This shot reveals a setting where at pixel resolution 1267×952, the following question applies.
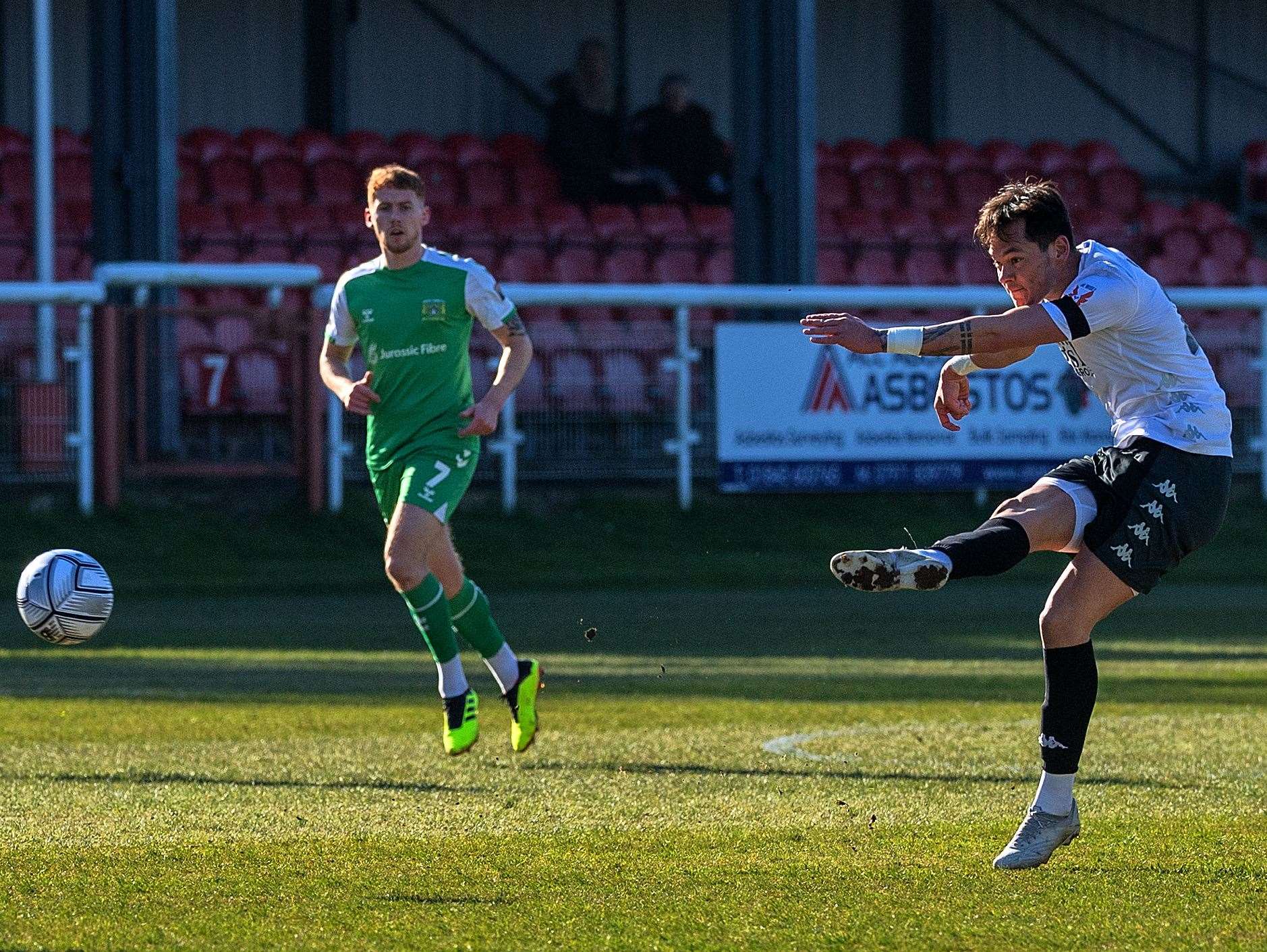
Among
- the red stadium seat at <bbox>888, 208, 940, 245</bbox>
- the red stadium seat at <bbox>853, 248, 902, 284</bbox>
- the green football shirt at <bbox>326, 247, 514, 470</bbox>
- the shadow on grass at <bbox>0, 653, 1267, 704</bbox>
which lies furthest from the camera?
the red stadium seat at <bbox>888, 208, 940, 245</bbox>

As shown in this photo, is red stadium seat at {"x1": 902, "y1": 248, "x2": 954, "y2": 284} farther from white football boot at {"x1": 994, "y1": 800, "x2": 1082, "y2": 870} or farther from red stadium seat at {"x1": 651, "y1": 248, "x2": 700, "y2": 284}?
white football boot at {"x1": 994, "y1": 800, "x2": 1082, "y2": 870}

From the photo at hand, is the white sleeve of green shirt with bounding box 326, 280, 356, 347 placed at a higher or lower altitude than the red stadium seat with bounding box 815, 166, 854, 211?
lower

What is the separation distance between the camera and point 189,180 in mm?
23172

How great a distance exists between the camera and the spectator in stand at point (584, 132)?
23.8 meters

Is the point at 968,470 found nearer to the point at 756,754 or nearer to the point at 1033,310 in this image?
the point at 756,754

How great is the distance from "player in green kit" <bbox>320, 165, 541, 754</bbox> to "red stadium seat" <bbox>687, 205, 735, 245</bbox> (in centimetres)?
1418

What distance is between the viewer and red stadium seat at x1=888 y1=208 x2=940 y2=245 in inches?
890

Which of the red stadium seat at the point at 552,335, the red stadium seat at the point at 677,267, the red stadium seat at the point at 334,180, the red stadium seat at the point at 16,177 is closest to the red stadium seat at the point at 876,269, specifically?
the red stadium seat at the point at 677,267

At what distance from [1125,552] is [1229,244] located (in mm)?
20641

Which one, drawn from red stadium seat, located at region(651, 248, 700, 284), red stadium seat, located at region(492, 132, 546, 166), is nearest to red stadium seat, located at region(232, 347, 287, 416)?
red stadium seat, located at region(651, 248, 700, 284)

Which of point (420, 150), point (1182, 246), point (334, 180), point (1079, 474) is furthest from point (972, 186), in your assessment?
point (1079, 474)

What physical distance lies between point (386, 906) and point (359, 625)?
7.60m

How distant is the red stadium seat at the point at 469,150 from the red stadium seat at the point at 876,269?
5.15 meters

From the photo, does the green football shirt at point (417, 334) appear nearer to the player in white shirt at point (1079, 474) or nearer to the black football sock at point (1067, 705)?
the player in white shirt at point (1079, 474)
